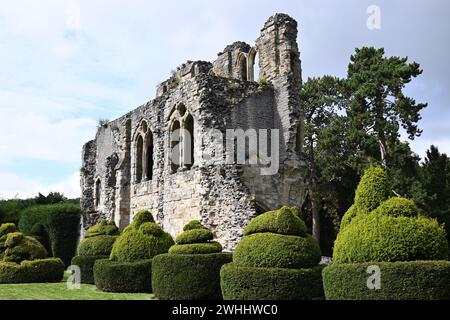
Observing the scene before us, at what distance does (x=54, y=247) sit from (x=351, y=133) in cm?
1622

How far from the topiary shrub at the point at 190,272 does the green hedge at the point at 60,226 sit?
493 inches

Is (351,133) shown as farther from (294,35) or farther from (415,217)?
(415,217)

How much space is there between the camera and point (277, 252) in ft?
34.8

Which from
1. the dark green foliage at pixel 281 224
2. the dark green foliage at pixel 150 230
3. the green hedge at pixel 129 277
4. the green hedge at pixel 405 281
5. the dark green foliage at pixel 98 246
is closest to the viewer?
the green hedge at pixel 405 281

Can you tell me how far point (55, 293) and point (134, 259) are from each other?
7.56ft

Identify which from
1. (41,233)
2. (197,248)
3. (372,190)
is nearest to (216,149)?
(197,248)

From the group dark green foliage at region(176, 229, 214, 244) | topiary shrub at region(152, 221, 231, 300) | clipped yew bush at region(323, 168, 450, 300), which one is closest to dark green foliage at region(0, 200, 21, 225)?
Answer: topiary shrub at region(152, 221, 231, 300)

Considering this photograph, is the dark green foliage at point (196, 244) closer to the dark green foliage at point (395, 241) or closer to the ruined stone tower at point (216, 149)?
the ruined stone tower at point (216, 149)

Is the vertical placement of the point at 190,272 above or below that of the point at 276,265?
below

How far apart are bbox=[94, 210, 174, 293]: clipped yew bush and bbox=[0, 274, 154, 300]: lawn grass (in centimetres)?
36

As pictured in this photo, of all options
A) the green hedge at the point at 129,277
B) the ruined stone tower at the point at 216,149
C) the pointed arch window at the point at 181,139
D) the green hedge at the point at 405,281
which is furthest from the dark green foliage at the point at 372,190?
the pointed arch window at the point at 181,139

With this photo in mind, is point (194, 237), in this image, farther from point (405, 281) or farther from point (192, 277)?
point (405, 281)

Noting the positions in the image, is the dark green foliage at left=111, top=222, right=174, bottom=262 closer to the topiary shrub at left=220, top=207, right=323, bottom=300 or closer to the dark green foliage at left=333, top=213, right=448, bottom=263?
the topiary shrub at left=220, top=207, right=323, bottom=300

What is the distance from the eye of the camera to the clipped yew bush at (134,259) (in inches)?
562
